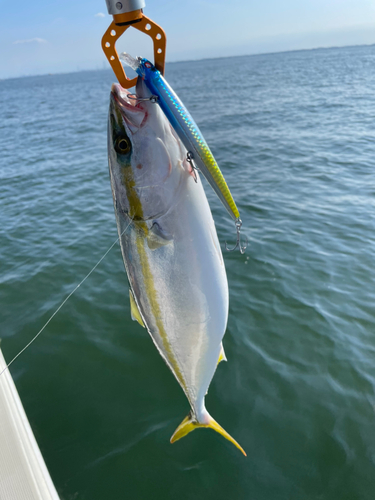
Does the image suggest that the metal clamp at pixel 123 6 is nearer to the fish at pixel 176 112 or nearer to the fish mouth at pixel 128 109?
the fish at pixel 176 112

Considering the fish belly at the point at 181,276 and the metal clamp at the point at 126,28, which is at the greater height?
the metal clamp at the point at 126,28

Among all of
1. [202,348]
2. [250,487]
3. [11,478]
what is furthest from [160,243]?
[250,487]

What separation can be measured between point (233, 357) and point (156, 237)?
10.8 ft

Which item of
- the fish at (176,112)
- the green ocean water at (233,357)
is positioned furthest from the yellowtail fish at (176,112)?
the green ocean water at (233,357)

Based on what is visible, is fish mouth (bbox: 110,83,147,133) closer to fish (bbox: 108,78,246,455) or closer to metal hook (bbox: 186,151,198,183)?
fish (bbox: 108,78,246,455)

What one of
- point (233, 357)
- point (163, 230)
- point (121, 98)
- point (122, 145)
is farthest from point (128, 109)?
point (233, 357)

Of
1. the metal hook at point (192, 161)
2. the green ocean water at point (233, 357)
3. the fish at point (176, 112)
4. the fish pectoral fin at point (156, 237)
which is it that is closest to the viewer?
the fish at point (176, 112)

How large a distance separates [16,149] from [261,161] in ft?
39.4

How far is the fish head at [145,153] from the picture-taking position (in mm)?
1619

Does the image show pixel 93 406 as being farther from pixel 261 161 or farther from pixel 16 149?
pixel 16 149

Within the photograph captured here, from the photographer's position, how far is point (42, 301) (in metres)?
5.80

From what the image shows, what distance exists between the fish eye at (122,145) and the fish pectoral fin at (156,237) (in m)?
0.39

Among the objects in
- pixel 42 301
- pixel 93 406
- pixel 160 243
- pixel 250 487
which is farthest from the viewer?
pixel 42 301

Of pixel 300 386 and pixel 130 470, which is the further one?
pixel 300 386
